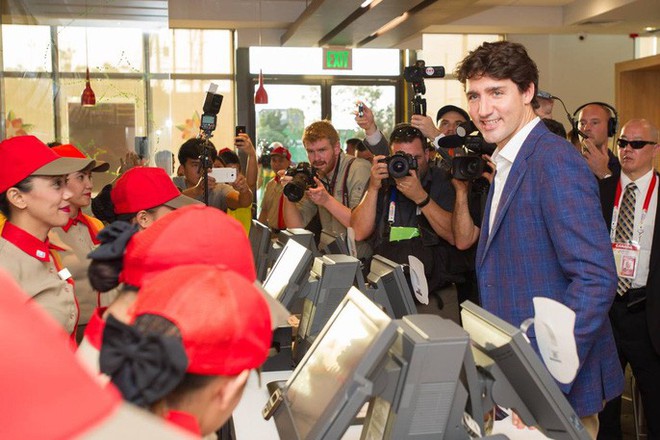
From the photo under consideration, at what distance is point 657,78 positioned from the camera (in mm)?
9094

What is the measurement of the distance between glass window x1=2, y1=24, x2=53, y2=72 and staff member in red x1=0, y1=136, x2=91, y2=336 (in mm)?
2469

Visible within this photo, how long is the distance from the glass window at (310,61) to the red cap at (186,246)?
9.43m

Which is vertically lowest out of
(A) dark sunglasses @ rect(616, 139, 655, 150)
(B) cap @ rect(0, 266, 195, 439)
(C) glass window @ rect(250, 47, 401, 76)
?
(B) cap @ rect(0, 266, 195, 439)

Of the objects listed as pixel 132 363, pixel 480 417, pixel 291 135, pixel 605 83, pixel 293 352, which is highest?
pixel 605 83

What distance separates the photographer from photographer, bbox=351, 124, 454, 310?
316cm

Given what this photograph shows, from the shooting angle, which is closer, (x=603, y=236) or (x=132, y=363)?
(x=132, y=363)

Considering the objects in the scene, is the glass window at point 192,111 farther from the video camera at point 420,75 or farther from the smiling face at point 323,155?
the video camera at point 420,75

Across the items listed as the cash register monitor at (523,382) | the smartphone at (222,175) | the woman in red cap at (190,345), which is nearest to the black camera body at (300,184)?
the smartphone at (222,175)

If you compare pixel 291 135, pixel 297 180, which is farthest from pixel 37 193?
pixel 291 135

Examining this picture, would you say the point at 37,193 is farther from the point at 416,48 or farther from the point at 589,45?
the point at 589,45

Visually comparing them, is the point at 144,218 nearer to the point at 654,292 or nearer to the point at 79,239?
the point at 79,239

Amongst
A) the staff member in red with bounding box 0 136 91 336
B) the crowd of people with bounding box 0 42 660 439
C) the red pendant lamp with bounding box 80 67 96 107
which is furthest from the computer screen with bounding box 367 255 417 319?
the red pendant lamp with bounding box 80 67 96 107

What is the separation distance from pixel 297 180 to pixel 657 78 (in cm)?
671

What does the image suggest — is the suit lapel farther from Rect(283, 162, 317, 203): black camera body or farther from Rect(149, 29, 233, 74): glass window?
Rect(149, 29, 233, 74): glass window
